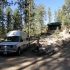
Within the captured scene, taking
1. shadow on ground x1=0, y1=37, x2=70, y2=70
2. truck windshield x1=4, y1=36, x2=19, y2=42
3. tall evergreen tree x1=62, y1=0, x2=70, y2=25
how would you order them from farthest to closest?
tall evergreen tree x1=62, y1=0, x2=70, y2=25, truck windshield x1=4, y1=36, x2=19, y2=42, shadow on ground x1=0, y1=37, x2=70, y2=70

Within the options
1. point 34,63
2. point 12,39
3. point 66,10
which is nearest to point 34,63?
point 34,63

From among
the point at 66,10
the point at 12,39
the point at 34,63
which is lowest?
the point at 34,63

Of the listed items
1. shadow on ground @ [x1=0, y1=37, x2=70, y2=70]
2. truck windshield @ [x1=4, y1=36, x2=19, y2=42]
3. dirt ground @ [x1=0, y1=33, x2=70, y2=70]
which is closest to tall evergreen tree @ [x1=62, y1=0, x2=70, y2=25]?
truck windshield @ [x1=4, y1=36, x2=19, y2=42]

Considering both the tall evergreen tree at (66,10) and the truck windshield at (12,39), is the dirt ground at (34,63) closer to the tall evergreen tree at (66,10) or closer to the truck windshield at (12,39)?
the truck windshield at (12,39)

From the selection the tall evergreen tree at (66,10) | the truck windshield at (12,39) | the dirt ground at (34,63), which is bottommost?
the dirt ground at (34,63)

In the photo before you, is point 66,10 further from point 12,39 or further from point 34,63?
point 34,63

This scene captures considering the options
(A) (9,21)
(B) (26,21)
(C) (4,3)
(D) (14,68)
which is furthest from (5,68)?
(A) (9,21)

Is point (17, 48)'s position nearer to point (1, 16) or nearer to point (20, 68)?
point (20, 68)

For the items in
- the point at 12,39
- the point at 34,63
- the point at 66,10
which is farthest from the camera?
the point at 66,10

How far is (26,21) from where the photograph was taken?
3578 cm

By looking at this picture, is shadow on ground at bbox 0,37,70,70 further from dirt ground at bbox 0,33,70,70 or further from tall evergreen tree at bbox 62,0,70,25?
tall evergreen tree at bbox 62,0,70,25

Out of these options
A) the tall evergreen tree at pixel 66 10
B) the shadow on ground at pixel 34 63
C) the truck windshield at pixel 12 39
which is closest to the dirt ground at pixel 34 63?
the shadow on ground at pixel 34 63

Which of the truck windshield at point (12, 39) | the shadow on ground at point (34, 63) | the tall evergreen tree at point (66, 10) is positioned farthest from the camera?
the tall evergreen tree at point (66, 10)

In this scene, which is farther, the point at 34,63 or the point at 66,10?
the point at 66,10
